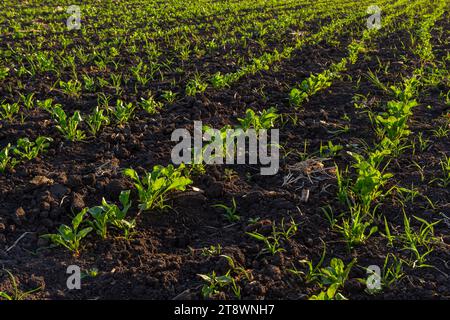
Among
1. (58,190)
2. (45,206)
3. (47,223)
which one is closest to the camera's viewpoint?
(47,223)

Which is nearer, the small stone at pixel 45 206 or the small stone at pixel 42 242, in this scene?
the small stone at pixel 42 242

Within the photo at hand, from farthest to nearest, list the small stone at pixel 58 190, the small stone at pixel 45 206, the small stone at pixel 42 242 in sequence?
1. the small stone at pixel 58 190
2. the small stone at pixel 45 206
3. the small stone at pixel 42 242

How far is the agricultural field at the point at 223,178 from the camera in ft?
9.36

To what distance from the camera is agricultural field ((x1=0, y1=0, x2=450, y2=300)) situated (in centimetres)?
285

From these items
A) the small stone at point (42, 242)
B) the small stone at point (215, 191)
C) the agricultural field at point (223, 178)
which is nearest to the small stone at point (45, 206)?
the agricultural field at point (223, 178)

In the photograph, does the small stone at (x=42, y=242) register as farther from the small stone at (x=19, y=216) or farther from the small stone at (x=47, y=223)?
the small stone at (x=19, y=216)

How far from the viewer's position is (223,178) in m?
3.90

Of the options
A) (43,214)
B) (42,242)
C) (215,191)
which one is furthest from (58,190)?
(215,191)

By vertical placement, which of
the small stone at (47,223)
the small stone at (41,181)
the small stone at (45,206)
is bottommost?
the small stone at (47,223)

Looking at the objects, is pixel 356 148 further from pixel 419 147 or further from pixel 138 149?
pixel 138 149

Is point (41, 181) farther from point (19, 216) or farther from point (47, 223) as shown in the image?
point (47, 223)

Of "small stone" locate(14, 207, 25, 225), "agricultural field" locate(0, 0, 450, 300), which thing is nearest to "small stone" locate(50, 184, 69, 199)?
"agricultural field" locate(0, 0, 450, 300)

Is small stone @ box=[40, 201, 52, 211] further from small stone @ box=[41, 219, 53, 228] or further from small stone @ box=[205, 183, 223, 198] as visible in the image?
small stone @ box=[205, 183, 223, 198]

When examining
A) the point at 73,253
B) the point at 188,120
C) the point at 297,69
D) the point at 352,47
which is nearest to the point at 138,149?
the point at 188,120
